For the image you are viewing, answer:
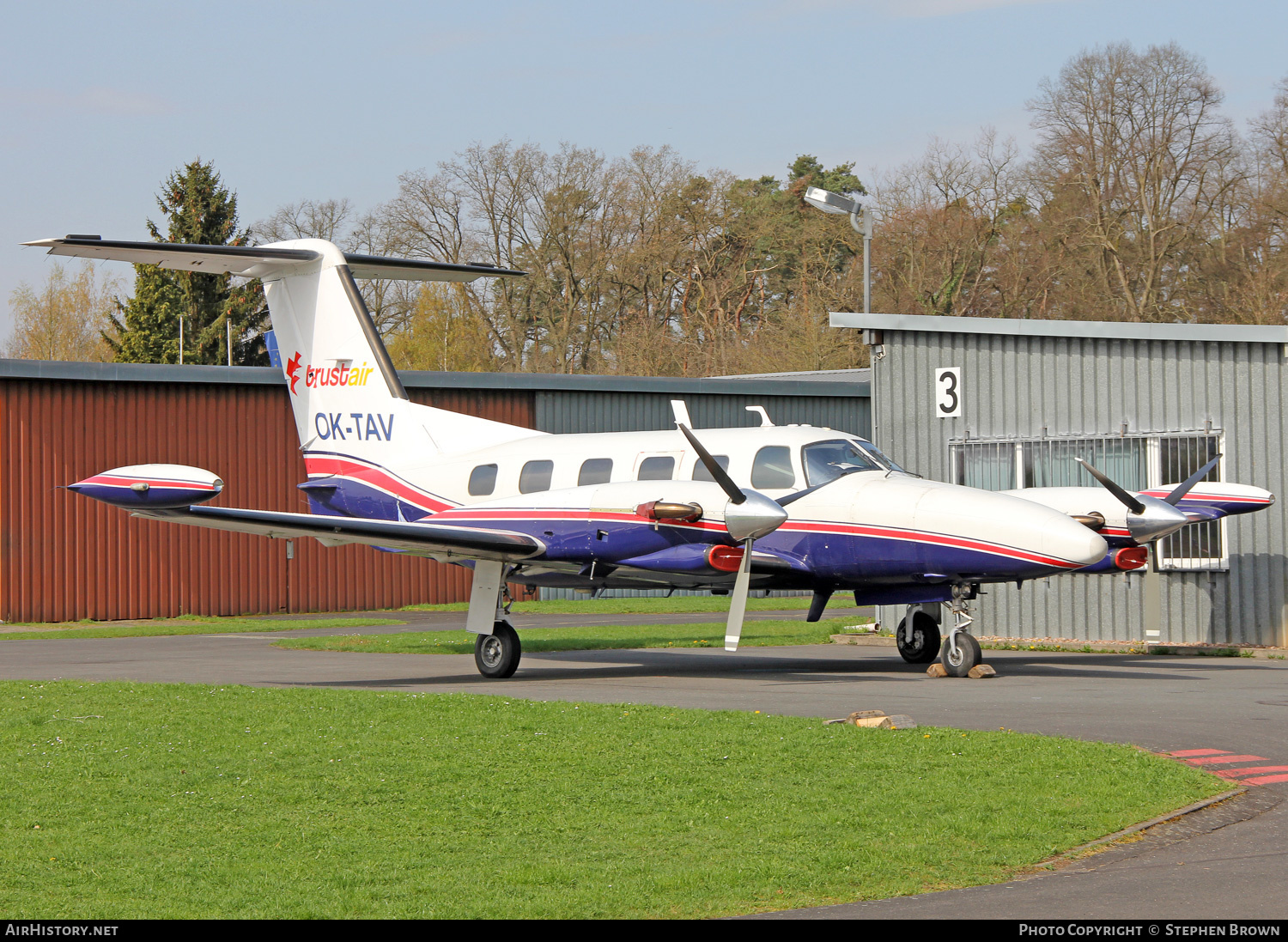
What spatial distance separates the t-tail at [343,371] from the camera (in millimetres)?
19625

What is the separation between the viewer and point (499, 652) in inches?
679

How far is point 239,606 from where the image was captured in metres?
31.3

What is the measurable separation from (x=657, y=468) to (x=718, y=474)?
185 centimetres

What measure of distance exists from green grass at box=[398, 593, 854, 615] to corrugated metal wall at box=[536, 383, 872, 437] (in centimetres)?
424

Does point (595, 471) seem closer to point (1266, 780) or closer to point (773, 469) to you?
point (773, 469)

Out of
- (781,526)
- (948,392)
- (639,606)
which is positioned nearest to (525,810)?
(781,526)

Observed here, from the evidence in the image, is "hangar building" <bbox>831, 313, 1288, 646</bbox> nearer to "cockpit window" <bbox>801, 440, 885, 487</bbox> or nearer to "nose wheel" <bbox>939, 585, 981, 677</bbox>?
"nose wheel" <bbox>939, 585, 981, 677</bbox>

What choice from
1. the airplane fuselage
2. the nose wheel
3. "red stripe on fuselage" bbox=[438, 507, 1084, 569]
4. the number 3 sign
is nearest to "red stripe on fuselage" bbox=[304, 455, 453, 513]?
the airplane fuselage

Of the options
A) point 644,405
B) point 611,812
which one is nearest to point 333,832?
point 611,812

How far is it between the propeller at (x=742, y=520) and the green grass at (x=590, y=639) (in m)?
6.24

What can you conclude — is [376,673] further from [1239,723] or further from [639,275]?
[639,275]

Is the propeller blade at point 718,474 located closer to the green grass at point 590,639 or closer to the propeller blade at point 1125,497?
the propeller blade at point 1125,497

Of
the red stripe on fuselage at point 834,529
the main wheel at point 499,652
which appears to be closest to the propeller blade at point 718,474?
the red stripe on fuselage at point 834,529
